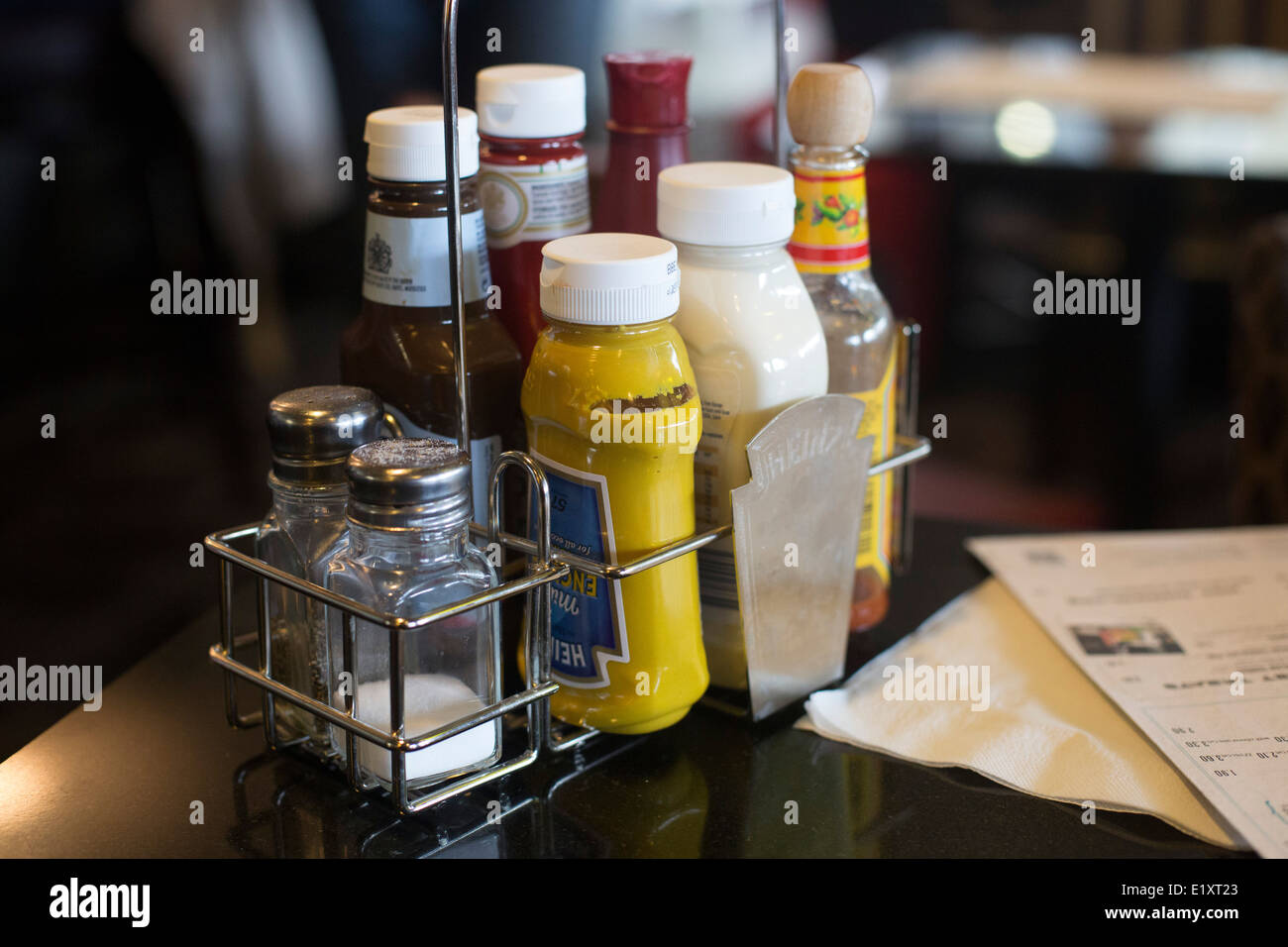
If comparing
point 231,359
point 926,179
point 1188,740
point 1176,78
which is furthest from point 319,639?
point 1176,78

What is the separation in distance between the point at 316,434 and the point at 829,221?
1.10ft

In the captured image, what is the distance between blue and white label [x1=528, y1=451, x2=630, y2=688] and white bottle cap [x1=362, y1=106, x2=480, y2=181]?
161mm

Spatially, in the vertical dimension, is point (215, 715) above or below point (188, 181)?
below

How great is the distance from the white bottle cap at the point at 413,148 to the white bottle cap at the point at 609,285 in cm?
8

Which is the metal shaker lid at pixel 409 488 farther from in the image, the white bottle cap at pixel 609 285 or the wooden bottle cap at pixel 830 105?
the wooden bottle cap at pixel 830 105

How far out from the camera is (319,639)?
65cm

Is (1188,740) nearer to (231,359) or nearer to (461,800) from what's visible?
(461,800)

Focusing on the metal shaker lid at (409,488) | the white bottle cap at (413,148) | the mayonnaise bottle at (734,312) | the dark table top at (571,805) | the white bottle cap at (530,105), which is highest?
the white bottle cap at (530,105)

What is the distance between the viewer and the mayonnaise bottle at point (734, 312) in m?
0.68

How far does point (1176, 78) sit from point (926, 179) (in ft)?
2.66

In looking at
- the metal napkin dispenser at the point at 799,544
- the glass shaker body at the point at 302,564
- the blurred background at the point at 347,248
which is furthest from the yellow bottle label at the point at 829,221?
the blurred background at the point at 347,248

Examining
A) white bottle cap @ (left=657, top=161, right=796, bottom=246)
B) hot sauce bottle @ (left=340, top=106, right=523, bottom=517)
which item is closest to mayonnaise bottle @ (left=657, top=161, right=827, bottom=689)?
white bottle cap @ (left=657, top=161, right=796, bottom=246)
